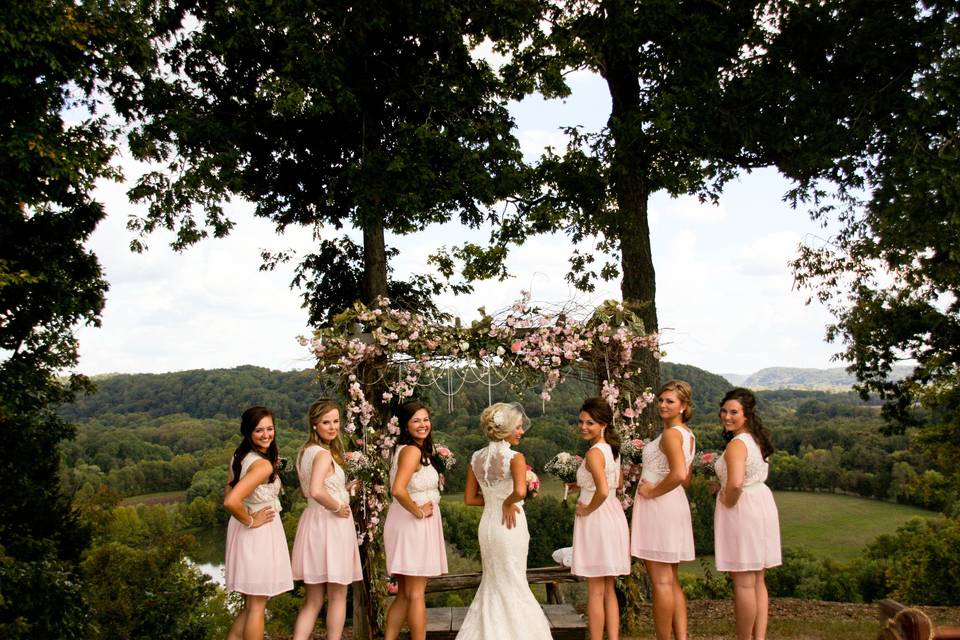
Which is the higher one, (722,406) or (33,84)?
(33,84)

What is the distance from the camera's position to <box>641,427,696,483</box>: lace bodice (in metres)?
5.74

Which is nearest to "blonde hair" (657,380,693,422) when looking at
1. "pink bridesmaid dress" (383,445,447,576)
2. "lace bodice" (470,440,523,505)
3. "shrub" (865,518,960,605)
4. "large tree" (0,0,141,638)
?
"lace bodice" (470,440,523,505)

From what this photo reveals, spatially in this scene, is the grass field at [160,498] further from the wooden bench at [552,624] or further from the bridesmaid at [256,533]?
the bridesmaid at [256,533]

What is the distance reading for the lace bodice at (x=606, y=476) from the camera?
19.4ft

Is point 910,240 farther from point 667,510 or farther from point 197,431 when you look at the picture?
point 197,431

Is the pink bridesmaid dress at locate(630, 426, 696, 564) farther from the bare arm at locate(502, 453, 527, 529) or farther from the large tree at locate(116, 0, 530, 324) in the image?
the large tree at locate(116, 0, 530, 324)

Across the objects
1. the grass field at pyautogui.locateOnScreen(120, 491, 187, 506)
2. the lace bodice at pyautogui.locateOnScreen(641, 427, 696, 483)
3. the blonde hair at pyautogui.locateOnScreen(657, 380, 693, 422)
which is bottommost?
the grass field at pyautogui.locateOnScreen(120, 491, 187, 506)

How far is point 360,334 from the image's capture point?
7.75 m

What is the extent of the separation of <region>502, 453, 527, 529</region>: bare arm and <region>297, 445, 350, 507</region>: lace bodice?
122cm

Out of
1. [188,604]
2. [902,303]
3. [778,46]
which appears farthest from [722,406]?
[188,604]

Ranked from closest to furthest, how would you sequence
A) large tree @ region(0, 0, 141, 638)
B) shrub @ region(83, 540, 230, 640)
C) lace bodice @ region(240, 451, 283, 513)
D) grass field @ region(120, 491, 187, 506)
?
lace bodice @ region(240, 451, 283, 513) → large tree @ region(0, 0, 141, 638) → shrub @ region(83, 540, 230, 640) → grass field @ region(120, 491, 187, 506)

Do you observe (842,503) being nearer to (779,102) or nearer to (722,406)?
(779,102)

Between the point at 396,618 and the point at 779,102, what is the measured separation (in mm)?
9631

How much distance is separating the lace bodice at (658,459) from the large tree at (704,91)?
501cm
